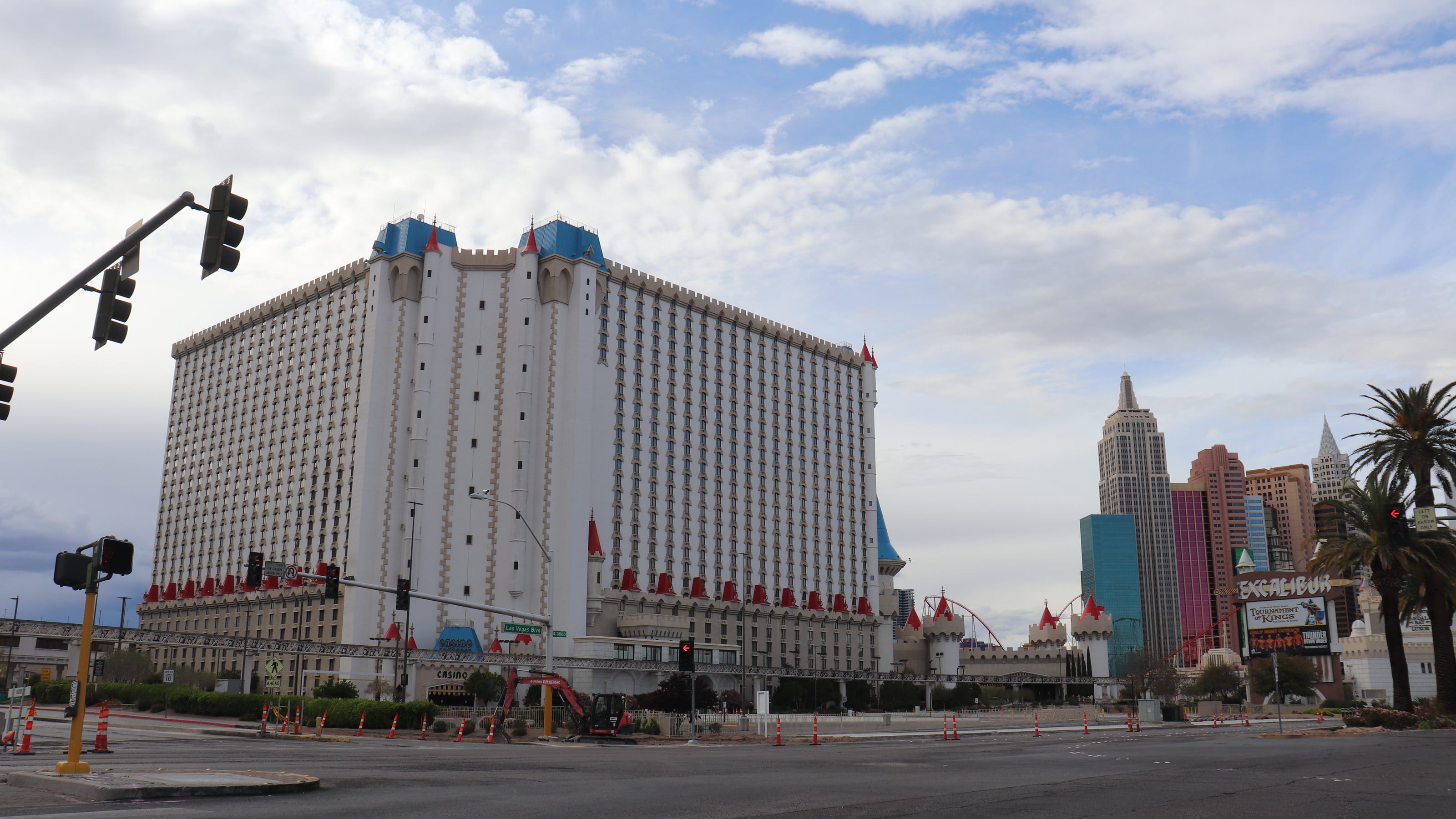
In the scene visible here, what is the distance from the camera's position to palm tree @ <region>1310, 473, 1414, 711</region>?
158 feet

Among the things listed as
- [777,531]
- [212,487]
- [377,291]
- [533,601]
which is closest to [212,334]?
[212,487]

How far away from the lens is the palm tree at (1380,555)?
48.2 metres

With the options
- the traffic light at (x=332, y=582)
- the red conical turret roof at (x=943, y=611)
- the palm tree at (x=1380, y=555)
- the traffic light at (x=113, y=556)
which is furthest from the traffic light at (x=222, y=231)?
the red conical turret roof at (x=943, y=611)

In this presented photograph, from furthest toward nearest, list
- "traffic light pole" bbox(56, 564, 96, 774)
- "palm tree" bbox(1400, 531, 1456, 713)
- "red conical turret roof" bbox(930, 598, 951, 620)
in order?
"red conical turret roof" bbox(930, 598, 951, 620) → "palm tree" bbox(1400, 531, 1456, 713) → "traffic light pole" bbox(56, 564, 96, 774)

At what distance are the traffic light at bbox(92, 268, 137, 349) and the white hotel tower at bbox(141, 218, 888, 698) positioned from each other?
7828 cm

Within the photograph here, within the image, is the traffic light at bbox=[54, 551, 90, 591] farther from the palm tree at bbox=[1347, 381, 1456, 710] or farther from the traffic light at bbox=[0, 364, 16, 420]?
the palm tree at bbox=[1347, 381, 1456, 710]

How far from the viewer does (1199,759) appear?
83.6ft

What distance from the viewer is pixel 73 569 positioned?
58.4 ft

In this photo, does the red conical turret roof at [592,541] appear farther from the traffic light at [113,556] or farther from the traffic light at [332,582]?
the traffic light at [113,556]

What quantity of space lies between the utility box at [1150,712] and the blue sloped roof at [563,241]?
74603 mm

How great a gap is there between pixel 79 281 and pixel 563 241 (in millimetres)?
103328

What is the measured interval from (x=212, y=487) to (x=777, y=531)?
7591 centimetres

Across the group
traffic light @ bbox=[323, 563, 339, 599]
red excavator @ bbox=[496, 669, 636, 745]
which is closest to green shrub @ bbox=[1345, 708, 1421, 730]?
red excavator @ bbox=[496, 669, 636, 745]

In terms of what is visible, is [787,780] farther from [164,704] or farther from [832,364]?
[832,364]
